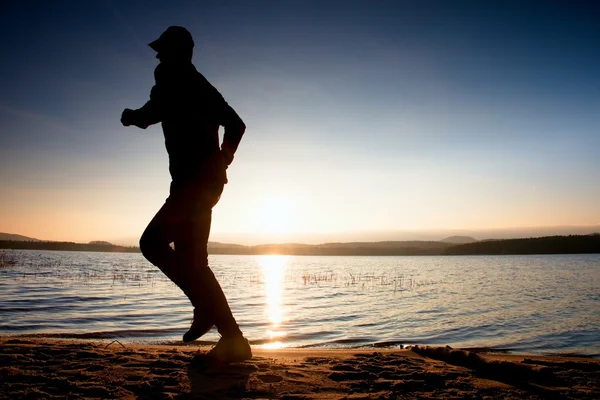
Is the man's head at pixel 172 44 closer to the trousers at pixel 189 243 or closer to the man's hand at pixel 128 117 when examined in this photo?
the man's hand at pixel 128 117

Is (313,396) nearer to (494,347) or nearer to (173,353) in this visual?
(173,353)

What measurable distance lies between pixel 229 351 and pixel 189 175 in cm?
197

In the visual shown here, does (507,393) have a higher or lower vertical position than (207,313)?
lower

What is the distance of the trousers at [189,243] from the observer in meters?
4.07

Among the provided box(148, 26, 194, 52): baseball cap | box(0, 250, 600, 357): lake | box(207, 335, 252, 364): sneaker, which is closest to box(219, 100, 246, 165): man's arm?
box(148, 26, 194, 52): baseball cap

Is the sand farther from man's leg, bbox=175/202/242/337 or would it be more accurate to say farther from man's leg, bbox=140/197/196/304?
man's leg, bbox=140/197/196/304

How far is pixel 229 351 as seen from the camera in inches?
169

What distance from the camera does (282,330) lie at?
35.9ft

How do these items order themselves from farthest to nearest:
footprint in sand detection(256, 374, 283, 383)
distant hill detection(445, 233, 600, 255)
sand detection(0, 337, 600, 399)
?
distant hill detection(445, 233, 600, 255)
footprint in sand detection(256, 374, 283, 383)
sand detection(0, 337, 600, 399)

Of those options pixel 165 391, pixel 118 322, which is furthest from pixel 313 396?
pixel 118 322

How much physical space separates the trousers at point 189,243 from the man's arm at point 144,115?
70 cm

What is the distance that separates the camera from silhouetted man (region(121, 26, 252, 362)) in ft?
13.5

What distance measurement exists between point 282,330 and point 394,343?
10.6 feet

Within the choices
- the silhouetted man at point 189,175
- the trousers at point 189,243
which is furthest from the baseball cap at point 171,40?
the trousers at point 189,243
